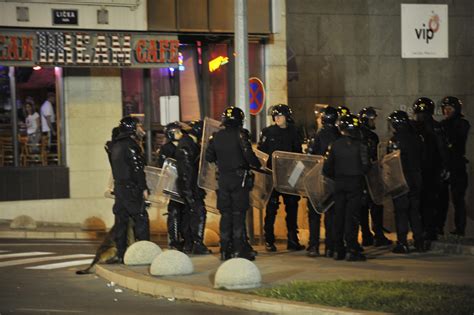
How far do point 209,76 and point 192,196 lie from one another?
1075 centimetres

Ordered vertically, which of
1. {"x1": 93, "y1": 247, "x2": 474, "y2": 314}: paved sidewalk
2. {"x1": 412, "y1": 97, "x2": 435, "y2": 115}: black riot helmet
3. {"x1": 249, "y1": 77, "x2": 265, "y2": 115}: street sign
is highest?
{"x1": 249, "y1": 77, "x2": 265, "y2": 115}: street sign

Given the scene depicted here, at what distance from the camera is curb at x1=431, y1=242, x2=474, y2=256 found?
1425 centimetres

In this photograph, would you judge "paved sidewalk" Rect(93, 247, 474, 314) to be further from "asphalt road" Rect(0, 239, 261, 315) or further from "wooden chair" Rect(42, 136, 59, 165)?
"wooden chair" Rect(42, 136, 59, 165)

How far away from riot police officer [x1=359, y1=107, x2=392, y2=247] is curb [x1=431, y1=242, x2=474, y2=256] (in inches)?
44.2

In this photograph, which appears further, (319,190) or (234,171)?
(319,190)

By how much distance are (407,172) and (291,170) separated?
1.66m

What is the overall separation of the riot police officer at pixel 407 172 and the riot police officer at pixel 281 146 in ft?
5.02

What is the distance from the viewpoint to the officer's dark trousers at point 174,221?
1545 cm

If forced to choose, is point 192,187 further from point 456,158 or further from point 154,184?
point 456,158

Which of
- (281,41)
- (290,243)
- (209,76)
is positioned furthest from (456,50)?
Result: (290,243)

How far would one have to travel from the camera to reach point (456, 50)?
88.5ft

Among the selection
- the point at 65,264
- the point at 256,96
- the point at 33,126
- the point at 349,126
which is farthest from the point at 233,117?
the point at 33,126

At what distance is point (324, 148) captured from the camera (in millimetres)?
14414

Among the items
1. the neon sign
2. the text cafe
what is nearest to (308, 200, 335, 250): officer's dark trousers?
the text cafe
